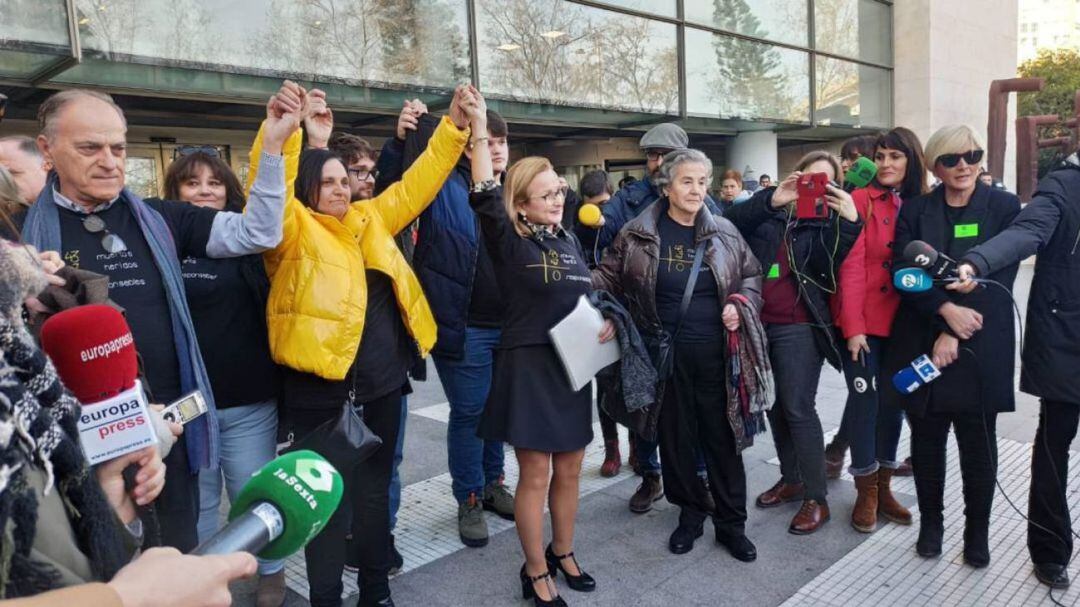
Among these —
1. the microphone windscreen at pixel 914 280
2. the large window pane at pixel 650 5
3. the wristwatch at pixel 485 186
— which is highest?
the large window pane at pixel 650 5

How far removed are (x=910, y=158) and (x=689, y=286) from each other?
4.84 feet

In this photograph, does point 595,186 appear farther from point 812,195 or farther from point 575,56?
point 575,56

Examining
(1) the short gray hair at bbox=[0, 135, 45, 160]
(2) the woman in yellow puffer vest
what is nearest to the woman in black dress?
(2) the woman in yellow puffer vest

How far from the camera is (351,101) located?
945 cm

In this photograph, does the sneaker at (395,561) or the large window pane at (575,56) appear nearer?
the sneaker at (395,561)

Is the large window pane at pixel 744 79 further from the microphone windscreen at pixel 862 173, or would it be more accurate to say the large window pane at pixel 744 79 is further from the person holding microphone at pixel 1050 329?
the person holding microphone at pixel 1050 329

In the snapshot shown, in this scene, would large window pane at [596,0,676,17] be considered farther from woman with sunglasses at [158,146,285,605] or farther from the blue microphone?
woman with sunglasses at [158,146,285,605]

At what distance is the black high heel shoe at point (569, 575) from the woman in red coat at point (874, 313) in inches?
58.5

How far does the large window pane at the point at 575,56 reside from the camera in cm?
1073

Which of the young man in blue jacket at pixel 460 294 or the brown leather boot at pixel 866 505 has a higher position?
the young man in blue jacket at pixel 460 294

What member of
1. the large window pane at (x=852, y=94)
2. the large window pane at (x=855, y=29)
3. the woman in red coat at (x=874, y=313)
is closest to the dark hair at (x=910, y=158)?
the woman in red coat at (x=874, y=313)

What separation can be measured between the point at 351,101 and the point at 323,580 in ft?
25.5

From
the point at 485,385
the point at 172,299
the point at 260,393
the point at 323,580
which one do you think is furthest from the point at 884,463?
the point at 172,299

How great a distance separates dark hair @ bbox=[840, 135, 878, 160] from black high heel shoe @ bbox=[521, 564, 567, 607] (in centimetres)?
312
